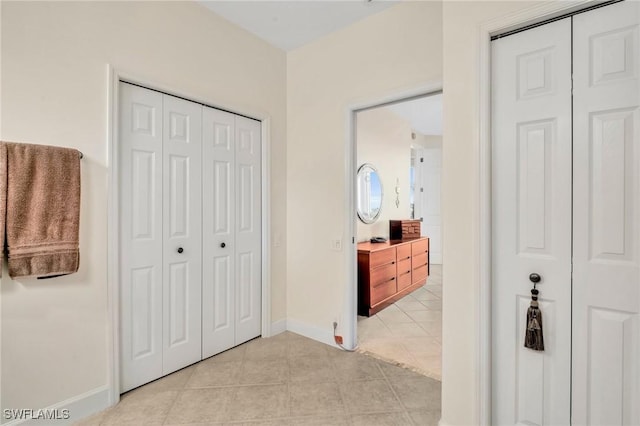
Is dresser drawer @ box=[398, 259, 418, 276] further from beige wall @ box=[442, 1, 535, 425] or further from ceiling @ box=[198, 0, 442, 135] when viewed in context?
ceiling @ box=[198, 0, 442, 135]

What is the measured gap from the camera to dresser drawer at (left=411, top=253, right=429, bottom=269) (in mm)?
4588

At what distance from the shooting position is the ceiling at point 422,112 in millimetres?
4617

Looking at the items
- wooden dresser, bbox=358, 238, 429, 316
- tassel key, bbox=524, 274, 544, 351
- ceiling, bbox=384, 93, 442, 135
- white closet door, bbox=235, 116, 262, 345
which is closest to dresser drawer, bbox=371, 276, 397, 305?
wooden dresser, bbox=358, 238, 429, 316

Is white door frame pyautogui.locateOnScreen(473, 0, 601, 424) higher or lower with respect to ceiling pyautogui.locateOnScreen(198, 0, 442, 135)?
lower

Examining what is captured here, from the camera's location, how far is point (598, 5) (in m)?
1.30

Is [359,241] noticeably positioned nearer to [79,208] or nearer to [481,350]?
[481,350]

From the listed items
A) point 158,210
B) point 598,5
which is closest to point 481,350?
point 598,5

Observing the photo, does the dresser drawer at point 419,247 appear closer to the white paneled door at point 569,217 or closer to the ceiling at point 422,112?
the ceiling at point 422,112

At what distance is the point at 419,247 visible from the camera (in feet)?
15.7

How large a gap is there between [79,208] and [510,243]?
2386 millimetres

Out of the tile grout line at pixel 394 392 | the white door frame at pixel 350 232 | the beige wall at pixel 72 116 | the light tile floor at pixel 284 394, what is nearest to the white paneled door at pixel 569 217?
the tile grout line at pixel 394 392

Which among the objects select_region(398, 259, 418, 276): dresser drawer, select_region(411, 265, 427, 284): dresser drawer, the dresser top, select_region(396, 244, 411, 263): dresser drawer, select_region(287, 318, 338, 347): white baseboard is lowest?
select_region(287, 318, 338, 347): white baseboard

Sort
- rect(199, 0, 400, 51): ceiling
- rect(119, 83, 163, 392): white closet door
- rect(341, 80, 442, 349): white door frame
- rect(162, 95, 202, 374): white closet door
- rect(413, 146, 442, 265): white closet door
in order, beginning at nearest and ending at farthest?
rect(119, 83, 163, 392): white closet door, rect(162, 95, 202, 374): white closet door, rect(199, 0, 400, 51): ceiling, rect(341, 80, 442, 349): white door frame, rect(413, 146, 442, 265): white closet door

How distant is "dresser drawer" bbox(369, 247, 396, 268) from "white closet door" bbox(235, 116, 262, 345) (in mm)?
1320
